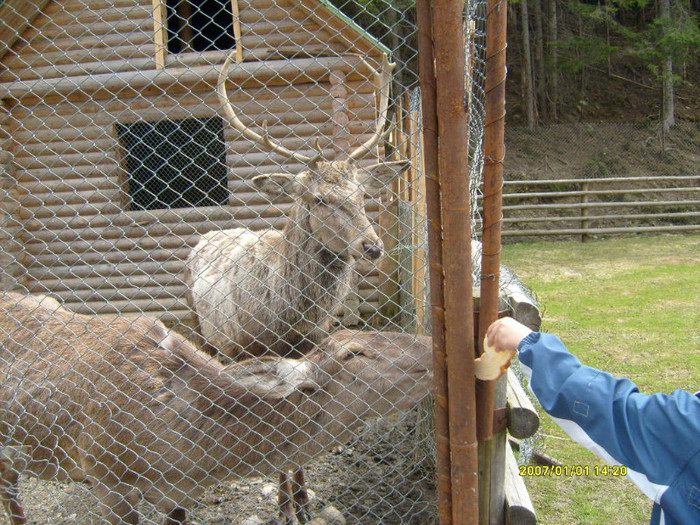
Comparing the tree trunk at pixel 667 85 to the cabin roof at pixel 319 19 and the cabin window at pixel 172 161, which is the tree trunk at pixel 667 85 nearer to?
the cabin roof at pixel 319 19

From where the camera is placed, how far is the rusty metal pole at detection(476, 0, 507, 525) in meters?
1.88

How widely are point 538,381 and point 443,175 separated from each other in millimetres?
736

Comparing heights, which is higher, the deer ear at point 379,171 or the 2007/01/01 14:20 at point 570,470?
the deer ear at point 379,171

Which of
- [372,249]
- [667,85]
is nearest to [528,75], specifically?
[667,85]

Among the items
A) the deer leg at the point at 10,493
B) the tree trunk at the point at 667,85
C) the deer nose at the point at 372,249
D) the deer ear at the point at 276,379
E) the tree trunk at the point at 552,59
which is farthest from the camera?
the tree trunk at the point at 552,59

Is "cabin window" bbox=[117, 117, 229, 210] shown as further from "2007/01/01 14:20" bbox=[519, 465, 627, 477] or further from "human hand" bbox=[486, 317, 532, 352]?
"human hand" bbox=[486, 317, 532, 352]

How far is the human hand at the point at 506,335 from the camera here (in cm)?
184

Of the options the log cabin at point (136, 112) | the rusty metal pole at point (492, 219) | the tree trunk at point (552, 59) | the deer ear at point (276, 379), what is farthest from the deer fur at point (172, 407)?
the tree trunk at point (552, 59)

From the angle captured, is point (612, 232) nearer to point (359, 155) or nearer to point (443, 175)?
point (359, 155)

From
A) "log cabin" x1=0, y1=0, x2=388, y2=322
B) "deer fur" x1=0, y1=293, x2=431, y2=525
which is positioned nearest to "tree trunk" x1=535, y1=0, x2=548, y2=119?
"log cabin" x1=0, y1=0, x2=388, y2=322

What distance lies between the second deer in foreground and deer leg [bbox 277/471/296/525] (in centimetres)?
96

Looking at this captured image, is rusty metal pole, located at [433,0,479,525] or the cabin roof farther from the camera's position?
the cabin roof

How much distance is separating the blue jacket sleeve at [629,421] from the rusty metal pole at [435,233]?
374 mm

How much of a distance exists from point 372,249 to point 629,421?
2.57 meters
